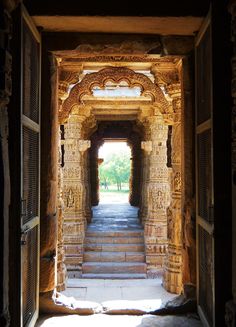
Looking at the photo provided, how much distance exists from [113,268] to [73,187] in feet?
6.84

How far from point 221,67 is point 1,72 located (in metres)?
1.38

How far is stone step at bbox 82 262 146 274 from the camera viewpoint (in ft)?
30.0

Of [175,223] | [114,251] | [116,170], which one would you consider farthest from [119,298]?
[116,170]

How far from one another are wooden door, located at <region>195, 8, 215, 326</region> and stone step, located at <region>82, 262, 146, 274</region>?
19.6 feet

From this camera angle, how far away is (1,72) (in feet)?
7.38

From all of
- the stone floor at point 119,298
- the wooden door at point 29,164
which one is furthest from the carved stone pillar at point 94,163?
the wooden door at point 29,164

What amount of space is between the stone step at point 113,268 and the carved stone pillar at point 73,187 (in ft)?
0.74

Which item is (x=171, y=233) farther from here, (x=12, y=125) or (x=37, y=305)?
(x=12, y=125)

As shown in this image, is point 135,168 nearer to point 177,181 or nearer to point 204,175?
point 177,181

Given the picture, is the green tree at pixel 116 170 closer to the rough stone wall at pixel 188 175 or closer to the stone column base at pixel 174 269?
the stone column base at pixel 174 269

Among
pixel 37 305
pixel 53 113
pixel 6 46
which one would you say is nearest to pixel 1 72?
pixel 6 46

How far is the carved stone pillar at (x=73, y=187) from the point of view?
9.38m

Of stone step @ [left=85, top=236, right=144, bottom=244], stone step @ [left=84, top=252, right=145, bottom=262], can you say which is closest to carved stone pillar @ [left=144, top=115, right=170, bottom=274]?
stone step @ [left=84, top=252, right=145, bottom=262]

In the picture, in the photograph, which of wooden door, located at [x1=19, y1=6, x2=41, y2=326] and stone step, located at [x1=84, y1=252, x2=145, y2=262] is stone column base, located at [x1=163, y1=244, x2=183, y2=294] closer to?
stone step, located at [x1=84, y1=252, x2=145, y2=262]
